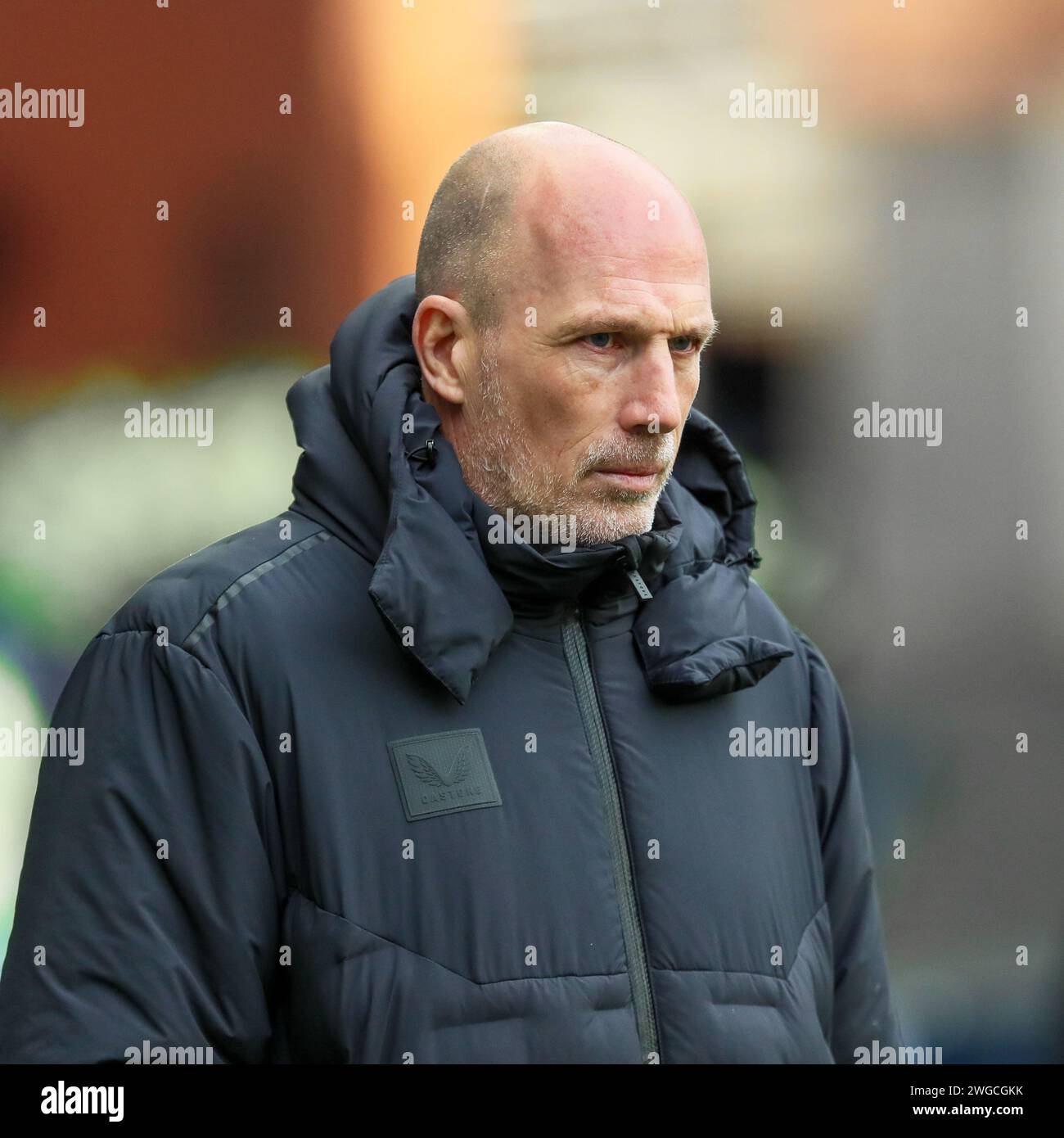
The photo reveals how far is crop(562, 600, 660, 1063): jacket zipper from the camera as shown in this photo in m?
1.88

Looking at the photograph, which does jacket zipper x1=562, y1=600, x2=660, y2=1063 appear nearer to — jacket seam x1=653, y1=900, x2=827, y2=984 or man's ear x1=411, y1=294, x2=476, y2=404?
jacket seam x1=653, y1=900, x2=827, y2=984

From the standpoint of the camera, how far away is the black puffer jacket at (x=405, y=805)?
5.79 ft


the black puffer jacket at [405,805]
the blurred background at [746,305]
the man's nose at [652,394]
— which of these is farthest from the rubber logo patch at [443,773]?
the blurred background at [746,305]

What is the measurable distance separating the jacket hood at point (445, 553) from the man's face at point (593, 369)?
2.9 inches

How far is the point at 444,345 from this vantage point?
207 cm

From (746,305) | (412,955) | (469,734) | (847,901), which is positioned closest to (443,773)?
(469,734)

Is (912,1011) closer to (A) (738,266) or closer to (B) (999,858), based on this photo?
(B) (999,858)

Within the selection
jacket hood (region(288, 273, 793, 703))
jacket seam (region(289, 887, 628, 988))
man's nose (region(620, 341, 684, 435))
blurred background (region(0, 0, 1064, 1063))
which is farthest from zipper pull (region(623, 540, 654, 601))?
blurred background (region(0, 0, 1064, 1063))

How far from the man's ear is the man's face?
3cm

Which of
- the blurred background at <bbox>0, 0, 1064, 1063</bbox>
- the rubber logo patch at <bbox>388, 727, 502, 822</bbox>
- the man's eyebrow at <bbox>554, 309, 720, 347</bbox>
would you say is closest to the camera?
the rubber logo patch at <bbox>388, 727, 502, 822</bbox>

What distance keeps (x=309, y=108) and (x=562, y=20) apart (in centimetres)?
67

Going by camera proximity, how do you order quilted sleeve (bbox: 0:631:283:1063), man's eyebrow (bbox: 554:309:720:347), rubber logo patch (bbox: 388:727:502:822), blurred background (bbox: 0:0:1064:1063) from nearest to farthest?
quilted sleeve (bbox: 0:631:283:1063) → rubber logo patch (bbox: 388:727:502:822) → man's eyebrow (bbox: 554:309:720:347) → blurred background (bbox: 0:0:1064:1063)

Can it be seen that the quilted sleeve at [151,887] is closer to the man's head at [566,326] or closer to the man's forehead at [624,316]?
the man's head at [566,326]

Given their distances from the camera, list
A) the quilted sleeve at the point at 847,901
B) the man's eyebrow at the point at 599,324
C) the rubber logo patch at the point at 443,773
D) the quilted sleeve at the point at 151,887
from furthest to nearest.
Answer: the quilted sleeve at the point at 847,901 → the man's eyebrow at the point at 599,324 → the rubber logo patch at the point at 443,773 → the quilted sleeve at the point at 151,887
